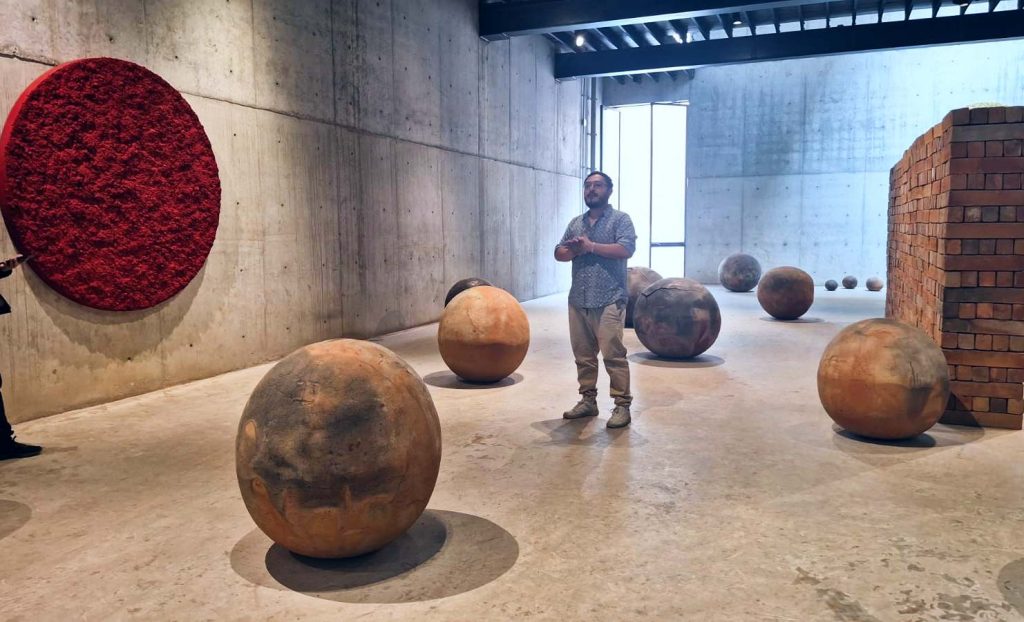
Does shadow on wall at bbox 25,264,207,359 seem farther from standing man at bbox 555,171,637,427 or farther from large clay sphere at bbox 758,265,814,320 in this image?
large clay sphere at bbox 758,265,814,320

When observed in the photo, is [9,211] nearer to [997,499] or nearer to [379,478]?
[379,478]

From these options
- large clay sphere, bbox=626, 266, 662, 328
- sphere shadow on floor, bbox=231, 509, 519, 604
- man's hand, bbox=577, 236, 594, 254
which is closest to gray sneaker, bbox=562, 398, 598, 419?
man's hand, bbox=577, 236, 594, 254

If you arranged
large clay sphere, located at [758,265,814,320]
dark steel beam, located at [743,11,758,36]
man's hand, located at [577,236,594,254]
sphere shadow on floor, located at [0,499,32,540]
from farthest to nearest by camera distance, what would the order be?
dark steel beam, located at [743,11,758,36] → large clay sphere, located at [758,265,814,320] → man's hand, located at [577,236,594,254] → sphere shadow on floor, located at [0,499,32,540]

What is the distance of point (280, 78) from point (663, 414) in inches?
244

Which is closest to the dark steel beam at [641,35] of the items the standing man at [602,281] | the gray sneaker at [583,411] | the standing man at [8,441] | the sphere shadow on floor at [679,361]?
the sphere shadow on floor at [679,361]

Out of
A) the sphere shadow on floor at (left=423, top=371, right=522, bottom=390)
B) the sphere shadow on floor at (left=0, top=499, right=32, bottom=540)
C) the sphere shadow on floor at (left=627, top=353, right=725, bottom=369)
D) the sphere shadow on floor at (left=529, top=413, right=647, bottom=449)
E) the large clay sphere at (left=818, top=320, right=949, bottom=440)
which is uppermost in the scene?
the large clay sphere at (left=818, top=320, right=949, bottom=440)

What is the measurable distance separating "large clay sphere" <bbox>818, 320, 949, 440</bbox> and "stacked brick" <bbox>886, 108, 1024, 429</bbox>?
60cm

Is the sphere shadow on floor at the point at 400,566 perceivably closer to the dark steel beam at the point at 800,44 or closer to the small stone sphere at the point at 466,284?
the small stone sphere at the point at 466,284

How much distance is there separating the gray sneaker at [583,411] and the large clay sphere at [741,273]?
41.9ft

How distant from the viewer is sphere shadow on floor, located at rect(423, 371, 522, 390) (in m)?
7.44

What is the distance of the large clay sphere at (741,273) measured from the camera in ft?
58.2

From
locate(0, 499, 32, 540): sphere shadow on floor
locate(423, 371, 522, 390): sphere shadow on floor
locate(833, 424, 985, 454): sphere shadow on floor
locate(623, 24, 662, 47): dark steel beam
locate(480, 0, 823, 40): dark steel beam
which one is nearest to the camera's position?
locate(0, 499, 32, 540): sphere shadow on floor

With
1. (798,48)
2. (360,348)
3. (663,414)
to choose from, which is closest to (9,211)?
(360,348)

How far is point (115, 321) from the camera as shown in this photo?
6.80 meters
